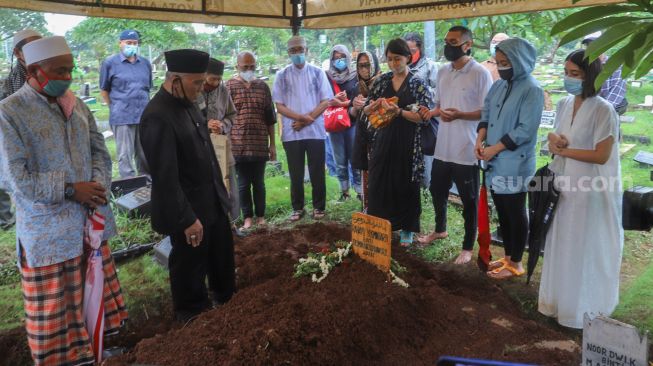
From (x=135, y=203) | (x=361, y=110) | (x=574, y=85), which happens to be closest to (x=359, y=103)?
(x=361, y=110)

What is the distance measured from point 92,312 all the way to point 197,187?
905 mm

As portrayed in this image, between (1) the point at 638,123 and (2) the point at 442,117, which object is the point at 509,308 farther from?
(1) the point at 638,123

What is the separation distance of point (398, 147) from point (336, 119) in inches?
58.2

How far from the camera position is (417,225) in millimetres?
4703

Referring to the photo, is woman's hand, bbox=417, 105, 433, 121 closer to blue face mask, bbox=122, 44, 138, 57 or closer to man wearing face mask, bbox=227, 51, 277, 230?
man wearing face mask, bbox=227, 51, 277, 230

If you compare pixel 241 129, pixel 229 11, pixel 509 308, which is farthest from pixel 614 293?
pixel 229 11

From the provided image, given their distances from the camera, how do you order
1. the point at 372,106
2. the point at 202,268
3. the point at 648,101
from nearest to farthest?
the point at 202,268 → the point at 372,106 → the point at 648,101

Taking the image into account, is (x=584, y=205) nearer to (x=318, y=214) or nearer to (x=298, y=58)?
(x=318, y=214)

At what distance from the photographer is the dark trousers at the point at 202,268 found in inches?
121

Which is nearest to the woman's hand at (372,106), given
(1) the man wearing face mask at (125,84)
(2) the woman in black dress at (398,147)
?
(2) the woman in black dress at (398,147)

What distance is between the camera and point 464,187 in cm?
421

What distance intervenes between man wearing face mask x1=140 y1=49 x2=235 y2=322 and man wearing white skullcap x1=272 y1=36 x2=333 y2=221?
90.1 inches

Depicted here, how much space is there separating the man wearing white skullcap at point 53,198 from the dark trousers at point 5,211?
3266mm

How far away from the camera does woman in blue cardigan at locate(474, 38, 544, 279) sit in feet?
11.6
